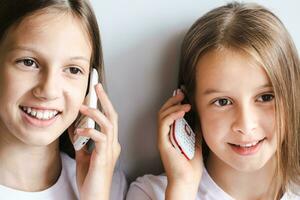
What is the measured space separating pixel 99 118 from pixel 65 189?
19 cm

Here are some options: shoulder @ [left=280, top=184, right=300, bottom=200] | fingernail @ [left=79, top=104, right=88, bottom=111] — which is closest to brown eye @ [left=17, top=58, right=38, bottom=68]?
fingernail @ [left=79, top=104, right=88, bottom=111]

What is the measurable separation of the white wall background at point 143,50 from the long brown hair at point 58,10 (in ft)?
0.26

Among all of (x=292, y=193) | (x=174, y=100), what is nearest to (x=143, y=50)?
(x=174, y=100)

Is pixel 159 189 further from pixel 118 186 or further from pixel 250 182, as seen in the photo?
pixel 250 182

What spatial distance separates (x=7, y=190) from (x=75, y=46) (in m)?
0.33

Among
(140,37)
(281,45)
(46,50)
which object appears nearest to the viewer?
(46,50)

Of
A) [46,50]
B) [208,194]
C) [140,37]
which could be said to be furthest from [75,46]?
[208,194]

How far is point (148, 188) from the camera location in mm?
1196

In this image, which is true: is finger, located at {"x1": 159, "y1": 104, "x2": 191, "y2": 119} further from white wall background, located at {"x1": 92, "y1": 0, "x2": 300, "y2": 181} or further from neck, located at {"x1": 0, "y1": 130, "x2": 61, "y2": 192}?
neck, located at {"x1": 0, "y1": 130, "x2": 61, "y2": 192}

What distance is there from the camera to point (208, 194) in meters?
1.19

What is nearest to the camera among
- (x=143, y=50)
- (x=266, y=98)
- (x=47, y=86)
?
(x=47, y=86)

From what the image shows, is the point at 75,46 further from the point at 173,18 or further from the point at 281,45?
the point at 281,45

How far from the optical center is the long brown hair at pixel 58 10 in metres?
1.00

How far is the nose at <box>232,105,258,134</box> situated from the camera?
3.45ft
